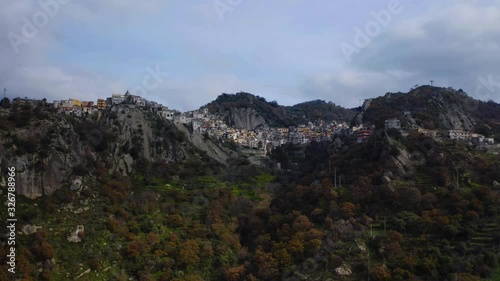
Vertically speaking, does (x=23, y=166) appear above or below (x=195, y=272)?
above

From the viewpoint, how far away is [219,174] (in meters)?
61.1

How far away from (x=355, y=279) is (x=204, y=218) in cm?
1677

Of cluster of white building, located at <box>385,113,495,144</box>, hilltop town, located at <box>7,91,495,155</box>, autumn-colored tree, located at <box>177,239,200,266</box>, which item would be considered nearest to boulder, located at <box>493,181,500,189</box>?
hilltop town, located at <box>7,91,495,155</box>

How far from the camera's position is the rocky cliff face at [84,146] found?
4134 cm

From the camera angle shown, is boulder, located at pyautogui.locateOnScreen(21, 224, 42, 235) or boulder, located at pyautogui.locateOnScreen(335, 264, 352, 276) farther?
boulder, located at pyautogui.locateOnScreen(21, 224, 42, 235)

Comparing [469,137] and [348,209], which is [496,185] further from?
[469,137]

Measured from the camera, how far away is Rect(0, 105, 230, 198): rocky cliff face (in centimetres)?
4134

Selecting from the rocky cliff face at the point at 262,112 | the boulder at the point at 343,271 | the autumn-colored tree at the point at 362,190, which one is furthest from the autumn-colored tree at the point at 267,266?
the rocky cliff face at the point at 262,112

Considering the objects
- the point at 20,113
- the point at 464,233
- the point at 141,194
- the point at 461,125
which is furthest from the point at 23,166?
the point at 461,125

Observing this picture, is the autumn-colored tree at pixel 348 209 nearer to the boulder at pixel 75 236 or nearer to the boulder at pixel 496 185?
the boulder at pixel 496 185

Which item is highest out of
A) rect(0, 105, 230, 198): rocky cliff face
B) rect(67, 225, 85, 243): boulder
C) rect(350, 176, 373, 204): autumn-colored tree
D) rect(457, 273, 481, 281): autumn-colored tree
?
rect(0, 105, 230, 198): rocky cliff face

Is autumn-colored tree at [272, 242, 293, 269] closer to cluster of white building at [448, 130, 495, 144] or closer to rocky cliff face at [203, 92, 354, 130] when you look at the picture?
cluster of white building at [448, 130, 495, 144]

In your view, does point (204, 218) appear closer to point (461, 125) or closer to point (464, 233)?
point (464, 233)

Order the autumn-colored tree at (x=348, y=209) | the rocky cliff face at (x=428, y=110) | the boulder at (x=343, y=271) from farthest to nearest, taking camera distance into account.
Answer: the rocky cliff face at (x=428, y=110), the autumn-colored tree at (x=348, y=209), the boulder at (x=343, y=271)
